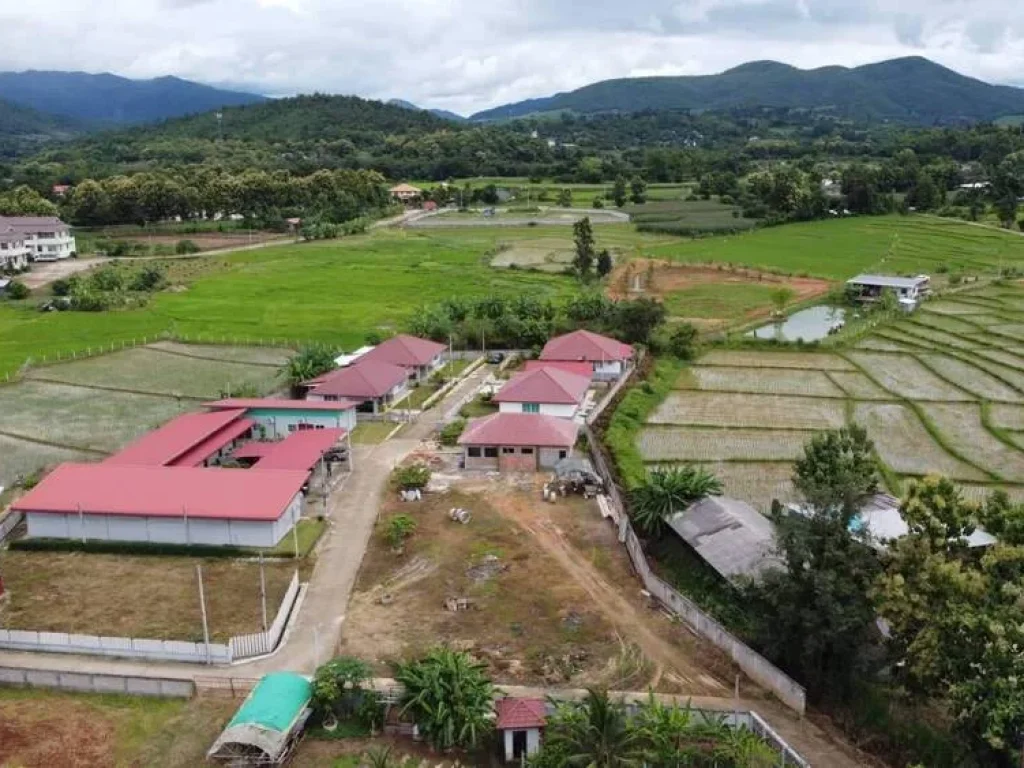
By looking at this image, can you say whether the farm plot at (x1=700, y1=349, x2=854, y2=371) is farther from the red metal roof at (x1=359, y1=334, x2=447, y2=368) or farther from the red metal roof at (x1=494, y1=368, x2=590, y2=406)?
the red metal roof at (x1=359, y1=334, x2=447, y2=368)

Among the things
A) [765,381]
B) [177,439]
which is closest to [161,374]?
[177,439]

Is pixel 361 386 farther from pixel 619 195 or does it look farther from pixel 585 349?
pixel 619 195

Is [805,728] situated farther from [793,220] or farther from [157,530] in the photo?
[793,220]

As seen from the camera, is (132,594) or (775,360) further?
(775,360)

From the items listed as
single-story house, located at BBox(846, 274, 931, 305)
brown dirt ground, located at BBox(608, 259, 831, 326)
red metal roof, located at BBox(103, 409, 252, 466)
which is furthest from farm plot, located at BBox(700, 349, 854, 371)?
red metal roof, located at BBox(103, 409, 252, 466)

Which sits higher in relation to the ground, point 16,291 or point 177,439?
point 16,291

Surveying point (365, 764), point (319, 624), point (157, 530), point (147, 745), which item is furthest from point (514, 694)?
point (157, 530)

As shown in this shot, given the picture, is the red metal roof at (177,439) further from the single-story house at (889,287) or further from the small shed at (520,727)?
the single-story house at (889,287)

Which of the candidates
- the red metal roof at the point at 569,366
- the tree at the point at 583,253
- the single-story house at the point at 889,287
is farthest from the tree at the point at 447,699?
the tree at the point at 583,253
